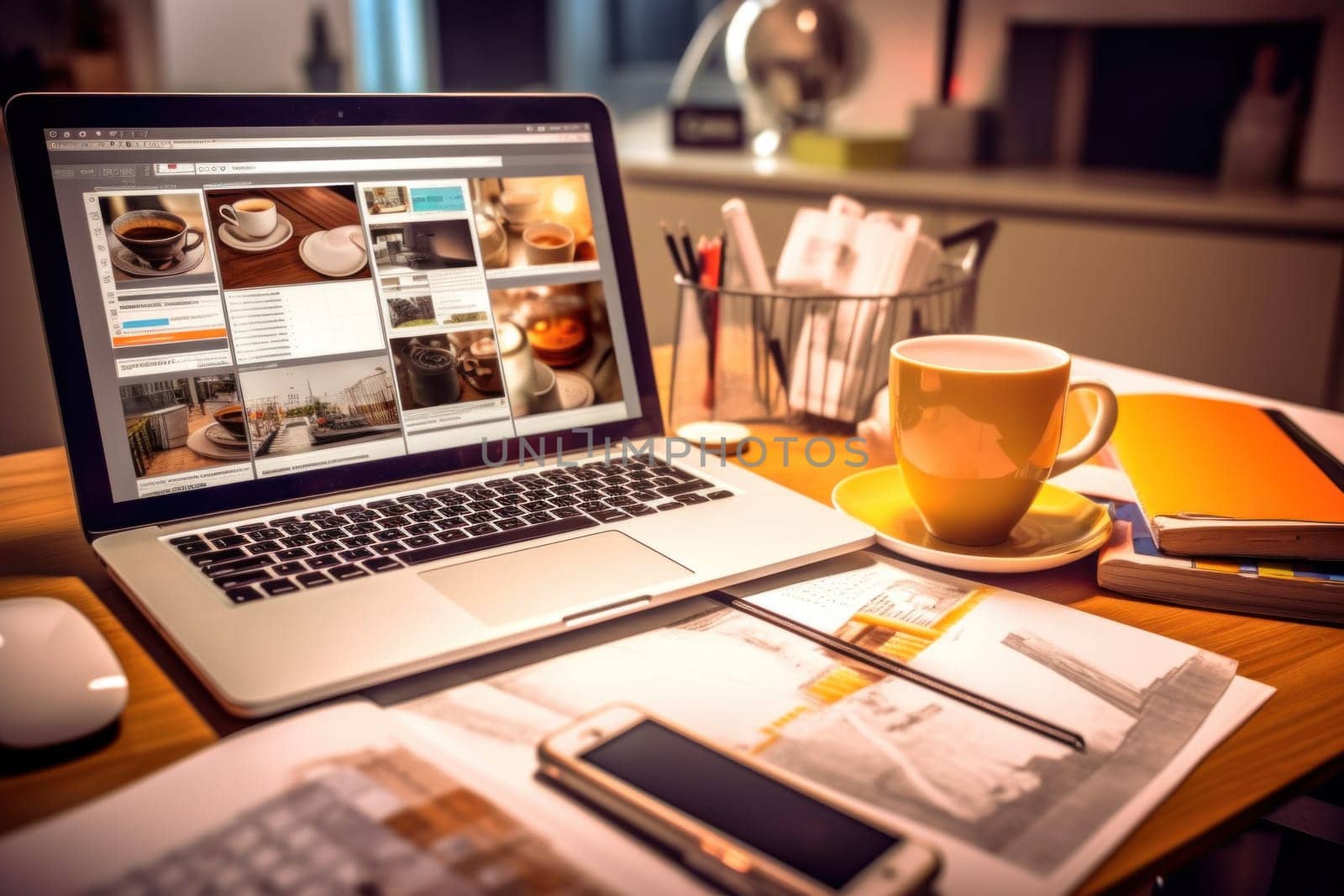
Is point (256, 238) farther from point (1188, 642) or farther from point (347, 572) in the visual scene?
point (1188, 642)

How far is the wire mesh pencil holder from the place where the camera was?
2.93ft

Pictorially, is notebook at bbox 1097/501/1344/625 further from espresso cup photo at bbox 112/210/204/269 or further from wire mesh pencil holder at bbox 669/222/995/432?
espresso cup photo at bbox 112/210/204/269

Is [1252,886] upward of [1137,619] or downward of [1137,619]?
downward

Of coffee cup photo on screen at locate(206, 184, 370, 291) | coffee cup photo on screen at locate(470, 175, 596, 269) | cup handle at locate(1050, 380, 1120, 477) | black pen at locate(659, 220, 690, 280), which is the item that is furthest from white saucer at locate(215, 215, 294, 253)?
cup handle at locate(1050, 380, 1120, 477)

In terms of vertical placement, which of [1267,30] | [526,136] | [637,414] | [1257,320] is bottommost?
[1257,320]

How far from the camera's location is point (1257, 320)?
167 centimetres

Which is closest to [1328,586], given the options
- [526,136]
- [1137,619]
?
[1137,619]

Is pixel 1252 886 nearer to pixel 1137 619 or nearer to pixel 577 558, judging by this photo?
pixel 1137 619

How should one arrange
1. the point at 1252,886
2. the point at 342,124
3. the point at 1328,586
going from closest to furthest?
the point at 1328,586
the point at 342,124
the point at 1252,886

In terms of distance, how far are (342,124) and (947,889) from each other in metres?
0.61

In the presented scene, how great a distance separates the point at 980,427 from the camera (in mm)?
631

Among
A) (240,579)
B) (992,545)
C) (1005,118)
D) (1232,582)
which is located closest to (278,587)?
(240,579)

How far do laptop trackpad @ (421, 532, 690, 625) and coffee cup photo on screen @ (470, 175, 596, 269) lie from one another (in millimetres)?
248

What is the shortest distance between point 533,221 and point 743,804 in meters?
0.50
